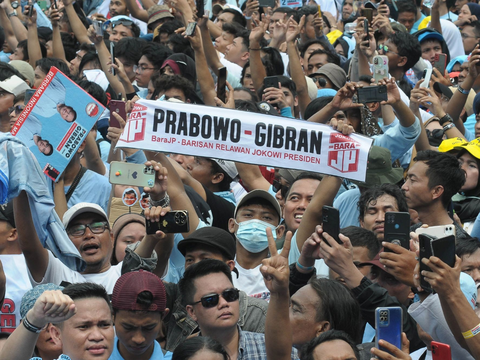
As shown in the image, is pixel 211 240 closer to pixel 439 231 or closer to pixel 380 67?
pixel 439 231

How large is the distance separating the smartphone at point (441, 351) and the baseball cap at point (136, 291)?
1564 mm

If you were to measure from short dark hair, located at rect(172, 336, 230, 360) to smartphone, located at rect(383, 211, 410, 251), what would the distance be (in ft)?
3.35

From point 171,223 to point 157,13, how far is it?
7323 mm

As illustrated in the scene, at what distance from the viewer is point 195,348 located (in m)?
3.95

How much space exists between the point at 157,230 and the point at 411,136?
2537 millimetres

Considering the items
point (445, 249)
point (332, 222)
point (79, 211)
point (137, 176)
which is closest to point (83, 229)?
point (79, 211)

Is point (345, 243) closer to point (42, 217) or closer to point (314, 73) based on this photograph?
point (42, 217)

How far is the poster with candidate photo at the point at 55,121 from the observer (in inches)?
223

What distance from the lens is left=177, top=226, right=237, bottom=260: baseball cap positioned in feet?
16.8

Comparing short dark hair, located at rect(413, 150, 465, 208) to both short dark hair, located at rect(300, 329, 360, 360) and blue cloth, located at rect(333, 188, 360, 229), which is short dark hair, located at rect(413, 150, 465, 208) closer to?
blue cloth, located at rect(333, 188, 360, 229)

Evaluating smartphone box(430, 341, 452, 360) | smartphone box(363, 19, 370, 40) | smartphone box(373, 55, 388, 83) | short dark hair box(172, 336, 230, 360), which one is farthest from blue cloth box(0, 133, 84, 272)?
smartphone box(363, 19, 370, 40)

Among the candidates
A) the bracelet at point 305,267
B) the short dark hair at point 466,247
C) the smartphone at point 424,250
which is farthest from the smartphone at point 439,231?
the short dark hair at point 466,247

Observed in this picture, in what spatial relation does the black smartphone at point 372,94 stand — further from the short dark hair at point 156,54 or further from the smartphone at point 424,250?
the short dark hair at point 156,54

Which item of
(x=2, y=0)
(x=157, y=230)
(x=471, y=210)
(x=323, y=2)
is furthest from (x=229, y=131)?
(x=323, y=2)
